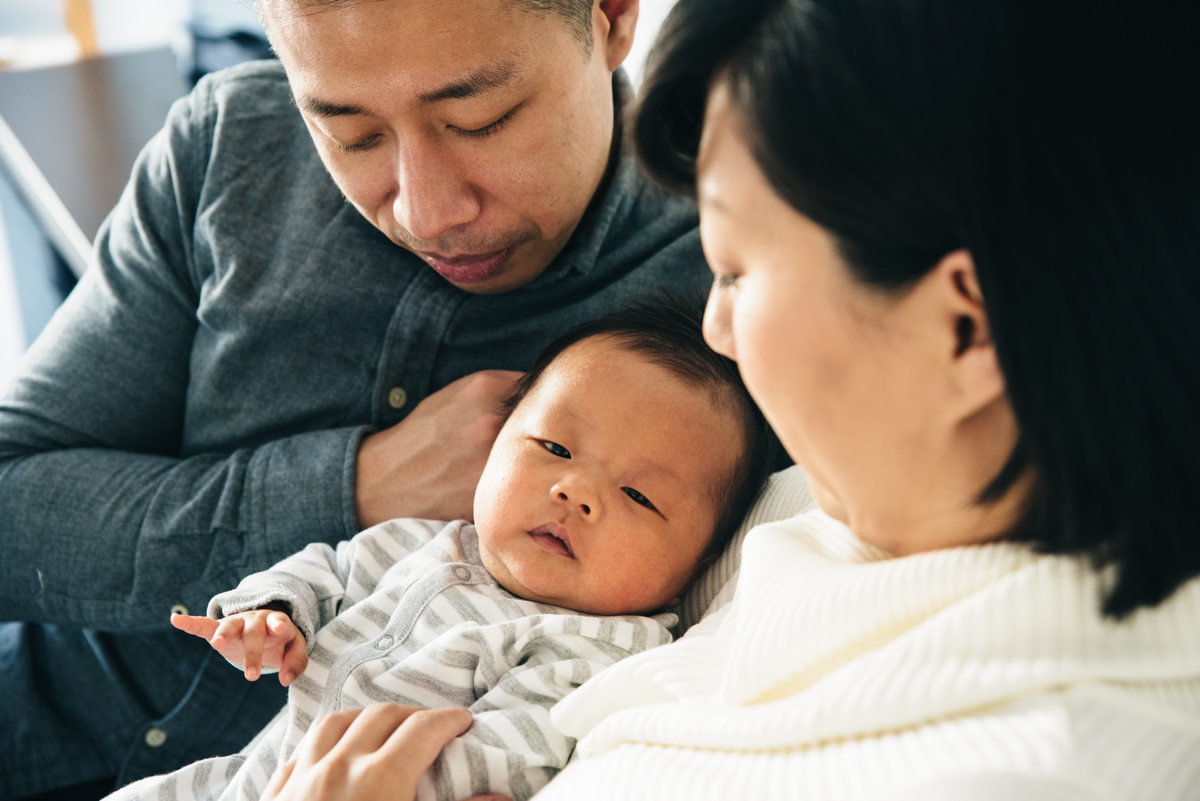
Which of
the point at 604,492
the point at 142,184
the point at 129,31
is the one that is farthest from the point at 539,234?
the point at 129,31

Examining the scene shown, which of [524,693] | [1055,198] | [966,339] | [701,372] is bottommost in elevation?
[524,693]

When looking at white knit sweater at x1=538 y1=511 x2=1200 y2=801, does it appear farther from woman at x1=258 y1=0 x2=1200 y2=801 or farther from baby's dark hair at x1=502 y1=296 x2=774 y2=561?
baby's dark hair at x1=502 y1=296 x2=774 y2=561

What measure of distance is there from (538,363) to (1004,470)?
2.75 feet

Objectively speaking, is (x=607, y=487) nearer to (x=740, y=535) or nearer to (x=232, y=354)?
(x=740, y=535)

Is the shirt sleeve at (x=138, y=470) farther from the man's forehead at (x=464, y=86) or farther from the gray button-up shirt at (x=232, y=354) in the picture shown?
the man's forehead at (x=464, y=86)

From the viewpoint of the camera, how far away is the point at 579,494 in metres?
1.13

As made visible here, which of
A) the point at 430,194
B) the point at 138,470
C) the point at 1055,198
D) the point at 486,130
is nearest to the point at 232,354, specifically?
the point at 138,470

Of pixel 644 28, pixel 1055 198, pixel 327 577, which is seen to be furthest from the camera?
pixel 644 28

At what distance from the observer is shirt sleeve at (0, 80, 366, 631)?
140cm

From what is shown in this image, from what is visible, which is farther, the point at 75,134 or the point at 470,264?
the point at 75,134

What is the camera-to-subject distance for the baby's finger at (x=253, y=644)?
1.07 meters

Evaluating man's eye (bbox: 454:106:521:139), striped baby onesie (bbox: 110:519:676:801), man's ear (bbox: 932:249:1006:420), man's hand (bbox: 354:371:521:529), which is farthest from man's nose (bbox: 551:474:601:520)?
man's ear (bbox: 932:249:1006:420)

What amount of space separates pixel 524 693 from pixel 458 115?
0.75m

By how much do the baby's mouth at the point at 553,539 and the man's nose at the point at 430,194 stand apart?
455 millimetres
